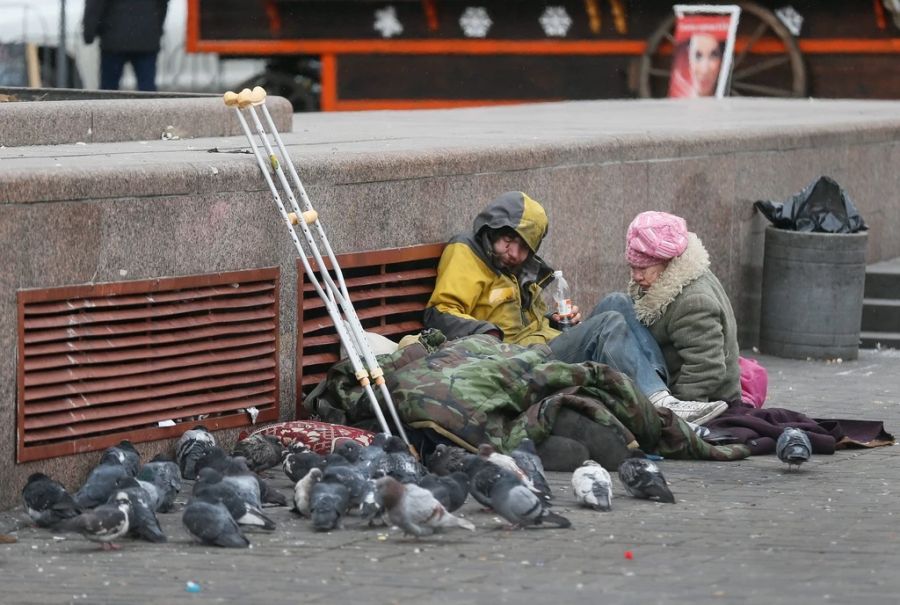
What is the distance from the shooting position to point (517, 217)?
750 centimetres

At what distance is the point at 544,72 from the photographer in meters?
18.3

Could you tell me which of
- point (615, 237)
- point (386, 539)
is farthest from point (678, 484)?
point (615, 237)

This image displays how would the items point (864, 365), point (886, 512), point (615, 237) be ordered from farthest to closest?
point (864, 365), point (615, 237), point (886, 512)

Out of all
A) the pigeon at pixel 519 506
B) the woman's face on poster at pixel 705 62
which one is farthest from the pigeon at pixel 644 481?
the woman's face on poster at pixel 705 62

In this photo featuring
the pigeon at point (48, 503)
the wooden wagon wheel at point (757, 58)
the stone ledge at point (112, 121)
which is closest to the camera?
the pigeon at point (48, 503)

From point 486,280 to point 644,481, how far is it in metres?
1.78

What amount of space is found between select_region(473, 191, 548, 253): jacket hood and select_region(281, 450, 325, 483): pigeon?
5.31ft

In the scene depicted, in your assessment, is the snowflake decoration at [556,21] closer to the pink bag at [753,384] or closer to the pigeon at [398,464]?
the pink bag at [753,384]

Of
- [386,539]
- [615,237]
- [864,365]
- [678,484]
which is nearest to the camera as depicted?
[386,539]

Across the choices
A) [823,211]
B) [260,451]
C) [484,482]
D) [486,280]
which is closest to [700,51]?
[823,211]

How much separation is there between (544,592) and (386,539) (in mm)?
788

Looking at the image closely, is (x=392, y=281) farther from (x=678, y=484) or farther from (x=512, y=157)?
(x=678, y=484)

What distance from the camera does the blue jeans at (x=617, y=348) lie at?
7.39m

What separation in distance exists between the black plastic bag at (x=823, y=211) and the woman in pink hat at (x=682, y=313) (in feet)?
7.83
